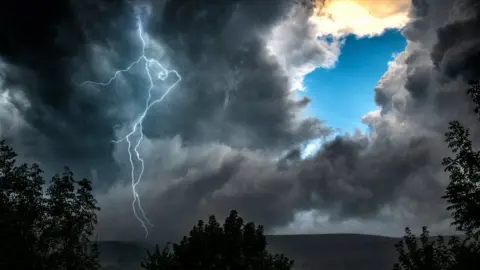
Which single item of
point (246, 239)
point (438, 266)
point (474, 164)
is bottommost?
point (438, 266)

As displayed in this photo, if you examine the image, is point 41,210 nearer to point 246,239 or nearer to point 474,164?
point 246,239

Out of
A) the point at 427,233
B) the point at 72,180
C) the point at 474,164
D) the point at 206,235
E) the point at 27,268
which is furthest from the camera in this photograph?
the point at 427,233

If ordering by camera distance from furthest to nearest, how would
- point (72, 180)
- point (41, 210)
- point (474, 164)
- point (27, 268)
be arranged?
point (72, 180) → point (41, 210) → point (27, 268) → point (474, 164)

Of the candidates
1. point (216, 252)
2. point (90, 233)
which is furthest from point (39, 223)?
point (216, 252)

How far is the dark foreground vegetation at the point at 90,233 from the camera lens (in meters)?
27.0

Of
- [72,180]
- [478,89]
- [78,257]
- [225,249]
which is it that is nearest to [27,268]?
[78,257]

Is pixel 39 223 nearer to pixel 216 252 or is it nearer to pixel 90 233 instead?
pixel 90 233

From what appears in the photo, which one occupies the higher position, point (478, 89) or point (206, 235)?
point (478, 89)

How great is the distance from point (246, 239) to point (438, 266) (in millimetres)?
18228

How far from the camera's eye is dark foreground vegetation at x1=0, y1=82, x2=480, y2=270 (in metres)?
27.0

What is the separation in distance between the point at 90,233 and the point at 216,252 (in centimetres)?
1085

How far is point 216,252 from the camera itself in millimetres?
37125

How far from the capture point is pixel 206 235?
124ft

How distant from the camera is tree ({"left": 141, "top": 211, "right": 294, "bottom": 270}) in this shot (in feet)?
113
